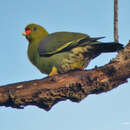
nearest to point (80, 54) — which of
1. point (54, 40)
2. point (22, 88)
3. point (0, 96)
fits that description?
point (54, 40)

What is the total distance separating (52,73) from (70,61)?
0.29 metres

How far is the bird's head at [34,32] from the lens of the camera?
4.27m

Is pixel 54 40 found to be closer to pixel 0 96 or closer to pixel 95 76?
pixel 95 76

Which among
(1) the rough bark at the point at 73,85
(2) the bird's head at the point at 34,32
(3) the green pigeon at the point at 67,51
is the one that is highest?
(2) the bird's head at the point at 34,32

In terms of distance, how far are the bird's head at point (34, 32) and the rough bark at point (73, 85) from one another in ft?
3.15

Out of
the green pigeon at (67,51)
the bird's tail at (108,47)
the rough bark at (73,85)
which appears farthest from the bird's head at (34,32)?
the bird's tail at (108,47)

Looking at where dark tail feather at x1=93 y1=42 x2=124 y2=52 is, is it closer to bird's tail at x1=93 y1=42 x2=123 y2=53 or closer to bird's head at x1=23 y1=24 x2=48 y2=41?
bird's tail at x1=93 y1=42 x2=123 y2=53

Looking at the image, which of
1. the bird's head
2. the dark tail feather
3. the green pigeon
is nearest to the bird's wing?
the green pigeon

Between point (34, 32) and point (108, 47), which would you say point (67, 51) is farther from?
point (34, 32)

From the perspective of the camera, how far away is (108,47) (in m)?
3.35

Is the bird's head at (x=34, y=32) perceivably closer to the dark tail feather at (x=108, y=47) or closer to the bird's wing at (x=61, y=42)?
the bird's wing at (x=61, y=42)

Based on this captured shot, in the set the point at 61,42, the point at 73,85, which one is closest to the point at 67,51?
the point at 61,42

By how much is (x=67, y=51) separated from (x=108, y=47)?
1.81 feet

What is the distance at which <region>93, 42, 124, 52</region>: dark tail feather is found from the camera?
3299mm
